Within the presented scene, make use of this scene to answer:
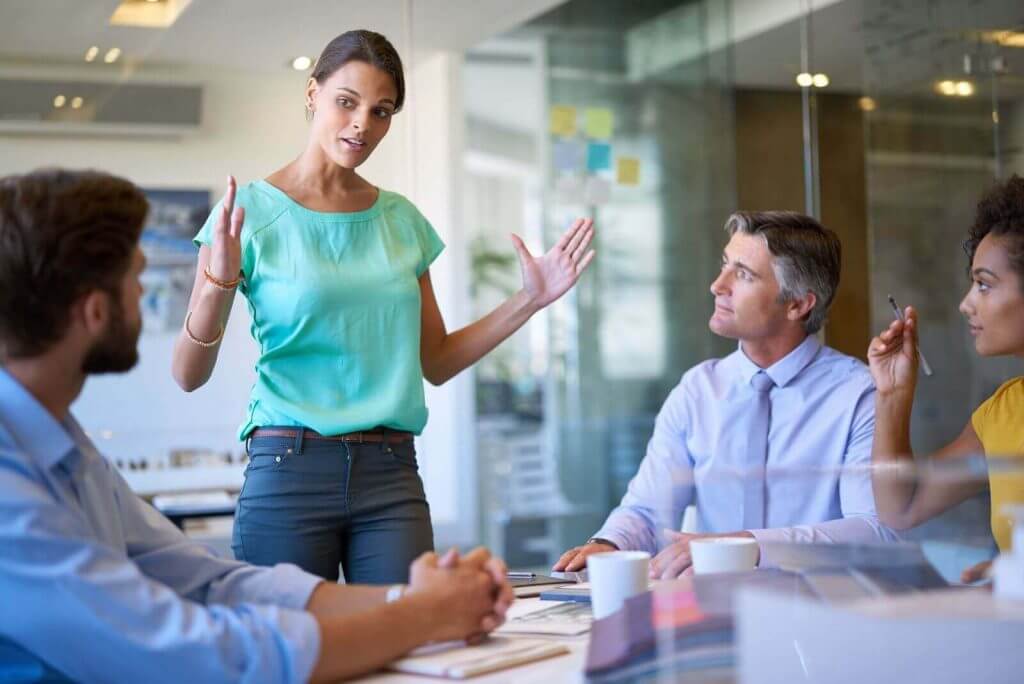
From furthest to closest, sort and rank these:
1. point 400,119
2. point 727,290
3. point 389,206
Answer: point 400,119
point 727,290
point 389,206

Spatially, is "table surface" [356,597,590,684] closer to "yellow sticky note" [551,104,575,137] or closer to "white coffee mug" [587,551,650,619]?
"white coffee mug" [587,551,650,619]

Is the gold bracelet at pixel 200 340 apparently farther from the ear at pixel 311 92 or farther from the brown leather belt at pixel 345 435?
the ear at pixel 311 92

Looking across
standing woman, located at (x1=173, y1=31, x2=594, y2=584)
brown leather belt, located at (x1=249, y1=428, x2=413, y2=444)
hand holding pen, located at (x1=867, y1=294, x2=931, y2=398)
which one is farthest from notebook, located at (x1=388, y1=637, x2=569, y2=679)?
hand holding pen, located at (x1=867, y1=294, x2=931, y2=398)

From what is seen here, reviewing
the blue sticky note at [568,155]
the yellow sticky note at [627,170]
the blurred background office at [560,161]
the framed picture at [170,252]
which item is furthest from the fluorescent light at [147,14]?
the yellow sticky note at [627,170]

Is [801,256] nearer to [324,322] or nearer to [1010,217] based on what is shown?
[1010,217]

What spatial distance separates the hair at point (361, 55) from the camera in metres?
2.42

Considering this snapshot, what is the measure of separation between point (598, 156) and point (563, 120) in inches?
10.5

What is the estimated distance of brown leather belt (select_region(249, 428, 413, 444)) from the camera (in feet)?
7.45

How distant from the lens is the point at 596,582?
158 cm

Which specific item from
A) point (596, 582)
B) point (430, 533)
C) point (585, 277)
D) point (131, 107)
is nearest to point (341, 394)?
point (430, 533)

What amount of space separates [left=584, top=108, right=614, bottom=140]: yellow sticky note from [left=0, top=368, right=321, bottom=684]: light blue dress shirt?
477cm

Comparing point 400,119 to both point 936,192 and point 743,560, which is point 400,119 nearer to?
point 936,192

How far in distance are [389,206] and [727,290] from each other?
78cm

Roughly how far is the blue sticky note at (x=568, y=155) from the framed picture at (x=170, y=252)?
1.73 m
